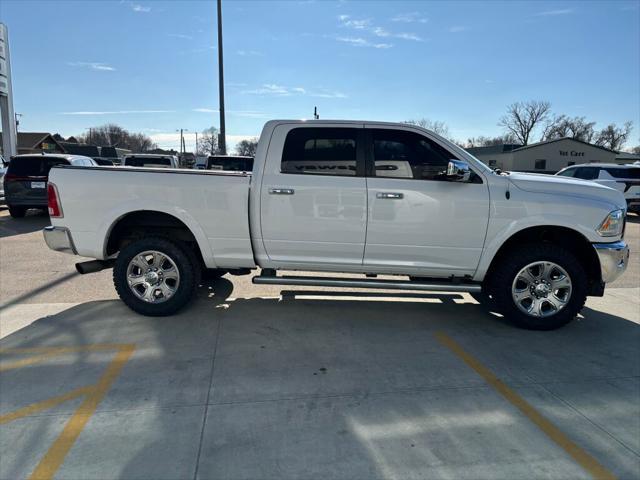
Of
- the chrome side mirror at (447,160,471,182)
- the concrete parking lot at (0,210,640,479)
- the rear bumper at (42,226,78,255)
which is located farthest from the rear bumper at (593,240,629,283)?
the rear bumper at (42,226,78,255)

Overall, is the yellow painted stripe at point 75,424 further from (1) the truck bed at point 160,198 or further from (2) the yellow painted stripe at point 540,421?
(2) the yellow painted stripe at point 540,421

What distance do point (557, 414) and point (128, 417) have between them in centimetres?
299

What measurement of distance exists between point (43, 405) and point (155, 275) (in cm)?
177

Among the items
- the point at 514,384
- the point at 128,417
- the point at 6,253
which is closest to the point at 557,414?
the point at 514,384

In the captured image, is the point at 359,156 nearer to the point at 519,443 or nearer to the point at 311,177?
the point at 311,177

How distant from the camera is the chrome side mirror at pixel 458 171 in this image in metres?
4.05

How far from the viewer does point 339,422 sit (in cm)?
285

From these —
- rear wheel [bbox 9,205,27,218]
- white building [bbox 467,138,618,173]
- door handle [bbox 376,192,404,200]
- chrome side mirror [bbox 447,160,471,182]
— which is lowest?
rear wheel [bbox 9,205,27,218]

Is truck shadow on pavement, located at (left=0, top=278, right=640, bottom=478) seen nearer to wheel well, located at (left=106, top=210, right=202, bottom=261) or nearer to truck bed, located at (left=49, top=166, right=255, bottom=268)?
wheel well, located at (left=106, top=210, right=202, bottom=261)

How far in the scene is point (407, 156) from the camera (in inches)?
173

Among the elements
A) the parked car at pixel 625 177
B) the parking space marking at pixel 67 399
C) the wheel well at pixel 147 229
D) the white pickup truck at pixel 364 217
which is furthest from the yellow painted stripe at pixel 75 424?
the parked car at pixel 625 177

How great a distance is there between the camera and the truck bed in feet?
14.3

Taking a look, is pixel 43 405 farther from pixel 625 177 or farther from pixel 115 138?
pixel 115 138

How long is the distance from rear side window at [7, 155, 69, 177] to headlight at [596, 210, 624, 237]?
1239 cm
